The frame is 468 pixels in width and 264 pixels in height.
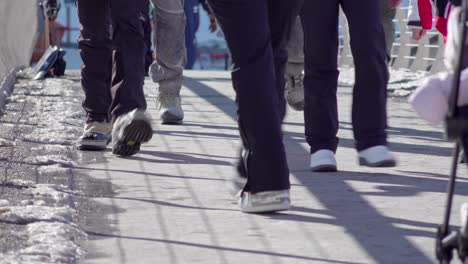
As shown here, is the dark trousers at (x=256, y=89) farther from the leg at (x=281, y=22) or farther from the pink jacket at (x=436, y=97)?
the pink jacket at (x=436, y=97)

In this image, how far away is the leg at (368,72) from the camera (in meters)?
5.88

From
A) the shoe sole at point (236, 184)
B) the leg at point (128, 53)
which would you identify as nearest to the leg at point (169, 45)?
the leg at point (128, 53)

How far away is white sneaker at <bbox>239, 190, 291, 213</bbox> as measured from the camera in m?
4.87

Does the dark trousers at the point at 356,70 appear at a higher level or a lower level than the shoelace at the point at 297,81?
higher

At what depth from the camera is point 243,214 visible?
4992 millimetres

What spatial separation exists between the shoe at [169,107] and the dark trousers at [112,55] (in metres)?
1.55

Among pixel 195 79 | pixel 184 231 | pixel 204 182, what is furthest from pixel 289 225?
pixel 195 79

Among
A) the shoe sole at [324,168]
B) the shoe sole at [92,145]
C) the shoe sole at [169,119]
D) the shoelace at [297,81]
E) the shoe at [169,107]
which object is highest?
the shoe sole at [324,168]

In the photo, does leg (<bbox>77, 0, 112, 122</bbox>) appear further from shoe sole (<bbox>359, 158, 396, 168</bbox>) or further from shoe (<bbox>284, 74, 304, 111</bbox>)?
shoe (<bbox>284, 74, 304, 111</bbox>)

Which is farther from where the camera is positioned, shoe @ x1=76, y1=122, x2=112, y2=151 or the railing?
the railing

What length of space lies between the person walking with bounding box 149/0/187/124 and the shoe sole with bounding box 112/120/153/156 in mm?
1924

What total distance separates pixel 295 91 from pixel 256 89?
4.23 metres

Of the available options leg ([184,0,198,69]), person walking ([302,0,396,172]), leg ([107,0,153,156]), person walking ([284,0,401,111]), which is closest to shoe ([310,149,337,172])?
person walking ([302,0,396,172])

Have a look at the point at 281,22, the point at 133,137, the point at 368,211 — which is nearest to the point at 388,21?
the point at 133,137
